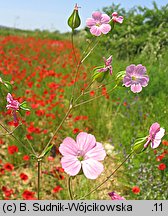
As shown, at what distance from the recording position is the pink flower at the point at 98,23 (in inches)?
36.4

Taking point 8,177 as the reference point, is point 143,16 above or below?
above

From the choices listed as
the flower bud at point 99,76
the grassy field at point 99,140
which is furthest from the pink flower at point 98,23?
the grassy field at point 99,140

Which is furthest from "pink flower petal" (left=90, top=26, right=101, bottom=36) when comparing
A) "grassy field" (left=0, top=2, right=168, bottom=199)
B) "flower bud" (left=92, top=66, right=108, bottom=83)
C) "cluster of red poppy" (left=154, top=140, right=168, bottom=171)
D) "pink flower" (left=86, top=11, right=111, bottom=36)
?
"cluster of red poppy" (left=154, top=140, right=168, bottom=171)

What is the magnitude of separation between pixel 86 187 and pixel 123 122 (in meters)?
0.87

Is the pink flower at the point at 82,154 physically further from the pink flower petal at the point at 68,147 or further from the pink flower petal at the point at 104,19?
the pink flower petal at the point at 104,19

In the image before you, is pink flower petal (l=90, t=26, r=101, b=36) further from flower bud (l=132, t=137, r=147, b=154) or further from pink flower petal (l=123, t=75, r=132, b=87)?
flower bud (l=132, t=137, r=147, b=154)

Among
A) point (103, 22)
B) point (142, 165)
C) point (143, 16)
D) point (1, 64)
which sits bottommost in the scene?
point (142, 165)

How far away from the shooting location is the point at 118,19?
3.20 feet

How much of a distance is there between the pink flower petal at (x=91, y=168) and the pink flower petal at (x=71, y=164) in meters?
0.01

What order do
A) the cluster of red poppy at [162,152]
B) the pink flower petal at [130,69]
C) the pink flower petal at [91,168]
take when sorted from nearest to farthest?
the pink flower petal at [91,168]
the pink flower petal at [130,69]
the cluster of red poppy at [162,152]

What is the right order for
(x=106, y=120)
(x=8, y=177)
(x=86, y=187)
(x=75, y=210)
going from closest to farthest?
(x=75, y=210) → (x=86, y=187) → (x=8, y=177) → (x=106, y=120)

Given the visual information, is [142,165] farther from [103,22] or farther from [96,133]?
[103,22]

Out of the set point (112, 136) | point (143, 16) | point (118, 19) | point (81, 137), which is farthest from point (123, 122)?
point (143, 16)

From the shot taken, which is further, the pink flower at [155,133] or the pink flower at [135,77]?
the pink flower at [135,77]
